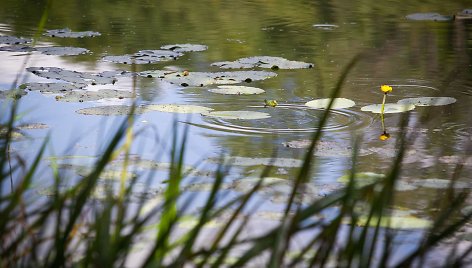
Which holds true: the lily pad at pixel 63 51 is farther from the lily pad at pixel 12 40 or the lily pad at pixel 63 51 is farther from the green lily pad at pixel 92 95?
the green lily pad at pixel 92 95

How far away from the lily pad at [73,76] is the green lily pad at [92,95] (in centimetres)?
23

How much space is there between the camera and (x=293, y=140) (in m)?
3.84

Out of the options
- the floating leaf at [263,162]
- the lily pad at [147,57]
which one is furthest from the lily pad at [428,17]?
the floating leaf at [263,162]

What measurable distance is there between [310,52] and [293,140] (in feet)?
7.75

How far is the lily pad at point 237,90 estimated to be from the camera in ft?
15.6

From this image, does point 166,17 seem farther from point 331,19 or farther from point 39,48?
point 39,48

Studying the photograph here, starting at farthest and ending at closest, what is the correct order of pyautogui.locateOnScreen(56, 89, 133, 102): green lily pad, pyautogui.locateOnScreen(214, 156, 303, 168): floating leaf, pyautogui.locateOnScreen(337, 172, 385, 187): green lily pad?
1. pyautogui.locateOnScreen(56, 89, 133, 102): green lily pad
2. pyautogui.locateOnScreen(214, 156, 303, 168): floating leaf
3. pyautogui.locateOnScreen(337, 172, 385, 187): green lily pad

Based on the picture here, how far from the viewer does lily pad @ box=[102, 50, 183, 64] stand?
5.55 metres

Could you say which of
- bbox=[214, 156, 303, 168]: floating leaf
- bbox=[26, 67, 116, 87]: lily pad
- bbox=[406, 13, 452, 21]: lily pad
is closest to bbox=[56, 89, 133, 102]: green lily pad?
bbox=[26, 67, 116, 87]: lily pad

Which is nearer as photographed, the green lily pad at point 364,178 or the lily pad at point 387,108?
the green lily pad at point 364,178

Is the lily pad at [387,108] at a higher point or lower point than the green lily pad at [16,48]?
lower

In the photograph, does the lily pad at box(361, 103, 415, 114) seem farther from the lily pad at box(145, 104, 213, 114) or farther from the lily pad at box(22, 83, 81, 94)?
the lily pad at box(22, 83, 81, 94)

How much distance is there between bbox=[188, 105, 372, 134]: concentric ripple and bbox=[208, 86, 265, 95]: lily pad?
0.28 metres

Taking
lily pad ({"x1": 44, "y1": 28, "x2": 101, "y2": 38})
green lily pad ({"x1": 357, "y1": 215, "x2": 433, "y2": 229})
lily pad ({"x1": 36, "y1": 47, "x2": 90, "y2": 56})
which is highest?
lily pad ({"x1": 44, "y1": 28, "x2": 101, "y2": 38})
